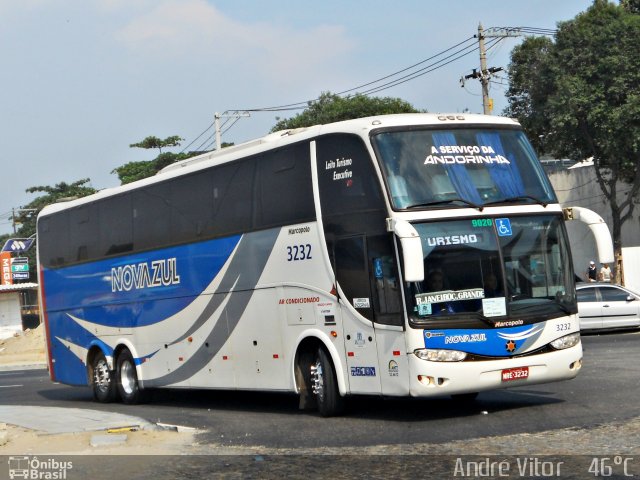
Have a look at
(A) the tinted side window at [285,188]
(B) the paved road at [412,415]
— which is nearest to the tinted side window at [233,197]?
(A) the tinted side window at [285,188]

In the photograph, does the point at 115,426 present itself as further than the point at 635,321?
No

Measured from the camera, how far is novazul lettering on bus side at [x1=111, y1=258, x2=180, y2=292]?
58.0 feet

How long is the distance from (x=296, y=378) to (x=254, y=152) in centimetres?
354

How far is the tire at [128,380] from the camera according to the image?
19562 millimetres

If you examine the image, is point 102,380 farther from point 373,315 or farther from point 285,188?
point 373,315

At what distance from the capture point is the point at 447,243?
12.7 metres

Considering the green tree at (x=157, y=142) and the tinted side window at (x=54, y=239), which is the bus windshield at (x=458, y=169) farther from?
the green tree at (x=157, y=142)

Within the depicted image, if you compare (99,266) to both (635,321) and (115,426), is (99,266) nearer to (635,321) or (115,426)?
(115,426)

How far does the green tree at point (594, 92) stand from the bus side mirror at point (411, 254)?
25922mm

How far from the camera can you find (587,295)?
27312 mm

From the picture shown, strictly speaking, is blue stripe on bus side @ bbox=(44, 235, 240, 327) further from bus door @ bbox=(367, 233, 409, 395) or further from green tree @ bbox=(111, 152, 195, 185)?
green tree @ bbox=(111, 152, 195, 185)

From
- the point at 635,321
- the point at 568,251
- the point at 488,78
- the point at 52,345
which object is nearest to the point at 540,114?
the point at 488,78

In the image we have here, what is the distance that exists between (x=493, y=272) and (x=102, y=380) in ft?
34.0

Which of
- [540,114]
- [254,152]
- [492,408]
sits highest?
[540,114]
